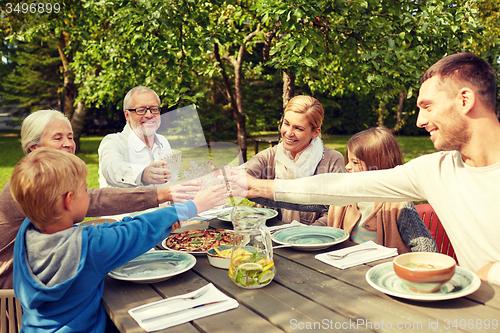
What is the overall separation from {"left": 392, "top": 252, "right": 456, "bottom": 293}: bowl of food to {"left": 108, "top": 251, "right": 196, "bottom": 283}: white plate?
2.78ft

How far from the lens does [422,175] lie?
74.6 inches

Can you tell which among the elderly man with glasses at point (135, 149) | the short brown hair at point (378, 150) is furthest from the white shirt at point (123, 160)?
the short brown hair at point (378, 150)

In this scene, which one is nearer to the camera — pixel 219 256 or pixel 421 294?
pixel 421 294

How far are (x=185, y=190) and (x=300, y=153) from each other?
1.57 m

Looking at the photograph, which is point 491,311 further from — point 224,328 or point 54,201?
point 54,201

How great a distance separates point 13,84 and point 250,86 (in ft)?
46.7

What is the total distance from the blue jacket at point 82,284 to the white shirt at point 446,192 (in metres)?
0.97

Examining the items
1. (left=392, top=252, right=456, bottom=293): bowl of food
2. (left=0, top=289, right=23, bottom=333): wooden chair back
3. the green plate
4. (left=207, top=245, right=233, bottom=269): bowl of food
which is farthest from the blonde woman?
(left=0, top=289, right=23, bottom=333): wooden chair back

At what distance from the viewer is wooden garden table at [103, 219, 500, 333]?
1.22m

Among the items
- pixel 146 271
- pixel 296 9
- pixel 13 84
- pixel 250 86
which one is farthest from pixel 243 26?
pixel 13 84

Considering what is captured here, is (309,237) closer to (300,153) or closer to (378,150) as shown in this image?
(378,150)

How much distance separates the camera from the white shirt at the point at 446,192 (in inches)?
64.6

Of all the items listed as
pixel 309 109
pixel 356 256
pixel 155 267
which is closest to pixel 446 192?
pixel 356 256

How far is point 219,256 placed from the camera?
1.71 metres
